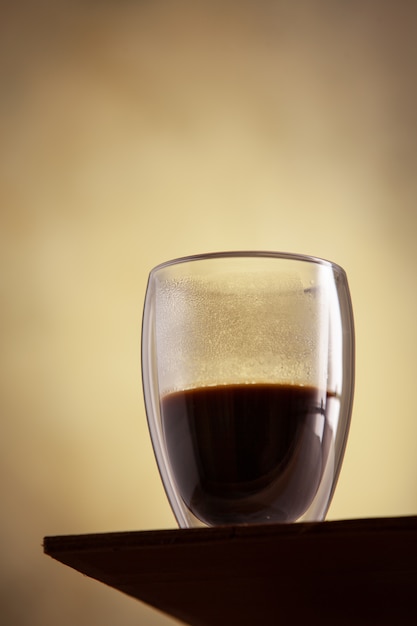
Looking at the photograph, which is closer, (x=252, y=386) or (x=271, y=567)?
(x=271, y=567)

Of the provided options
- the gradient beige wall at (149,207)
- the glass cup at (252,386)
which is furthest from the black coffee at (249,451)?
the gradient beige wall at (149,207)

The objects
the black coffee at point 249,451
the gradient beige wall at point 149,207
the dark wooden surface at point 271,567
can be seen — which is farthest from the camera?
the gradient beige wall at point 149,207

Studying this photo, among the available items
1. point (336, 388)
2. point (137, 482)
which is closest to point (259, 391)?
point (336, 388)

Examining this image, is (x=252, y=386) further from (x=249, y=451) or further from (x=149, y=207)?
(x=149, y=207)

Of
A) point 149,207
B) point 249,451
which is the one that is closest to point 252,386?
point 249,451

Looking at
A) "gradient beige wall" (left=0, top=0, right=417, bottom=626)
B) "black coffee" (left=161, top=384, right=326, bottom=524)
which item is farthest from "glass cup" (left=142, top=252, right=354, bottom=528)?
"gradient beige wall" (left=0, top=0, right=417, bottom=626)

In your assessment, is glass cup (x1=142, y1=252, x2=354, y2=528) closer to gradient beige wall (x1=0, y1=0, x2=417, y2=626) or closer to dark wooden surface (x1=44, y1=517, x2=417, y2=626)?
dark wooden surface (x1=44, y1=517, x2=417, y2=626)

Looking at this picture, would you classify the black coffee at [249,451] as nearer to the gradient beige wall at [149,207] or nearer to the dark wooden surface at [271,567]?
the dark wooden surface at [271,567]

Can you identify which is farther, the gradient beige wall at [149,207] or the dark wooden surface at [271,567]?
the gradient beige wall at [149,207]
